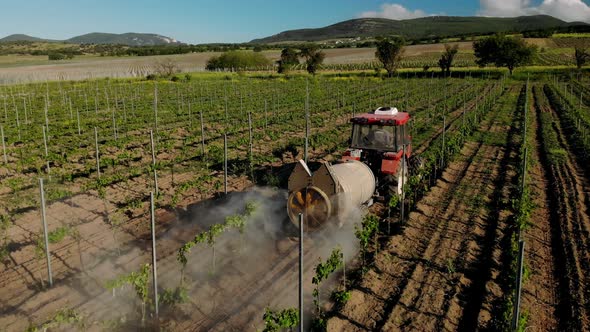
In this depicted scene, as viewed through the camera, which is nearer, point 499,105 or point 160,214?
point 160,214

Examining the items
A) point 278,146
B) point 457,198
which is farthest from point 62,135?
point 457,198

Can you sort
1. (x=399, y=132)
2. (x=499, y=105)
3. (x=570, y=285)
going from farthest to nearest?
(x=499, y=105)
(x=399, y=132)
(x=570, y=285)

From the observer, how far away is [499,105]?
94.9 ft

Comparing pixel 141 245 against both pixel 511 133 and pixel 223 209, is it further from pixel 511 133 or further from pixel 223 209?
pixel 511 133

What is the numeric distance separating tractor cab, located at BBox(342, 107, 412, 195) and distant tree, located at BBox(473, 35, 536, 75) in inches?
2164

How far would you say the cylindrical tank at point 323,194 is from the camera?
320 inches

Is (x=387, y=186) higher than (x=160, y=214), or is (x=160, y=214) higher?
(x=387, y=186)

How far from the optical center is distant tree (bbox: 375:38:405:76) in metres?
60.8

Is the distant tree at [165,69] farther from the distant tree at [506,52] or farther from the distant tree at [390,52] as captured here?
the distant tree at [506,52]

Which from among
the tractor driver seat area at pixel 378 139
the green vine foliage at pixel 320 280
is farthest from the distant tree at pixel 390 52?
the green vine foliage at pixel 320 280

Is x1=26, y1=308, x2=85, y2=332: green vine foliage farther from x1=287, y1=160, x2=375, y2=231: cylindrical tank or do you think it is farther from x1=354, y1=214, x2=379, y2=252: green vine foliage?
x1=354, y1=214, x2=379, y2=252: green vine foliage

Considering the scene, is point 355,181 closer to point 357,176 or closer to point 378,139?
point 357,176

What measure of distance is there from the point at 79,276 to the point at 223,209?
376cm

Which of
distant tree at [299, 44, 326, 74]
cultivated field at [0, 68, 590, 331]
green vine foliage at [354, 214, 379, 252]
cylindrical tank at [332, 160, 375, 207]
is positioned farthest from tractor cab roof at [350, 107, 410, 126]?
distant tree at [299, 44, 326, 74]
